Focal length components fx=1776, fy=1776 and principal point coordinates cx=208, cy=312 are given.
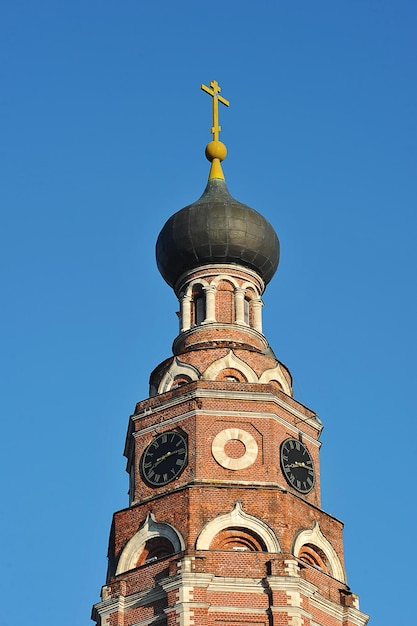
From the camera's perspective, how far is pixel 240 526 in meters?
42.3

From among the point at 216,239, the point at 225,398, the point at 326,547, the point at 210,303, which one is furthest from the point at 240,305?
the point at 326,547

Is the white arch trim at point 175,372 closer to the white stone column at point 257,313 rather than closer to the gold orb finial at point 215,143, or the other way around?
the white stone column at point 257,313

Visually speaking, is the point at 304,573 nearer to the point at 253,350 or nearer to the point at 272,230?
the point at 253,350

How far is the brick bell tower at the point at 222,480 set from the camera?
41062mm

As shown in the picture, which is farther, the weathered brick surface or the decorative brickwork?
the decorative brickwork

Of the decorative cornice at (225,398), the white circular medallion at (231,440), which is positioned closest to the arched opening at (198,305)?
the decorative cornice at (225,398)

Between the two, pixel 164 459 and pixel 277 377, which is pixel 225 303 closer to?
pixel 277 377

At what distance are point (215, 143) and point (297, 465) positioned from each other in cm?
1175

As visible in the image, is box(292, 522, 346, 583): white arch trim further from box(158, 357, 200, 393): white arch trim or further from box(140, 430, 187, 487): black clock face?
box(158, 357, 200, 393): white arch trim

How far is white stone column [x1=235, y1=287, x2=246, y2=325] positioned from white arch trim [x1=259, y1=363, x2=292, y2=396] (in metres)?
1.88

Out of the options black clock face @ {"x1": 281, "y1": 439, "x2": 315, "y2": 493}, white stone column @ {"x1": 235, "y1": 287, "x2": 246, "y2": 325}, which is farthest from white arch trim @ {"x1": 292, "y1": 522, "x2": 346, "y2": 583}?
white stone column @ {"x1": 235, "y1": 287, "x2": 246, "y2": 325}

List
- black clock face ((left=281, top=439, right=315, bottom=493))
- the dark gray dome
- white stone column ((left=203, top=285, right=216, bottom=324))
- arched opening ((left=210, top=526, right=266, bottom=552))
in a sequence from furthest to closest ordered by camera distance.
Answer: the dark gray dome
white stone column ((left=203, top=285, right=216, bottom=324))
black clock face ((left=281, top=439, right=315, bottom=493))
arched opening ((left=210, top=526, right=266, bottom=552))

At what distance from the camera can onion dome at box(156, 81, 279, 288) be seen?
48562mm

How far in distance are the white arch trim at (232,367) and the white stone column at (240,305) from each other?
1.91m
